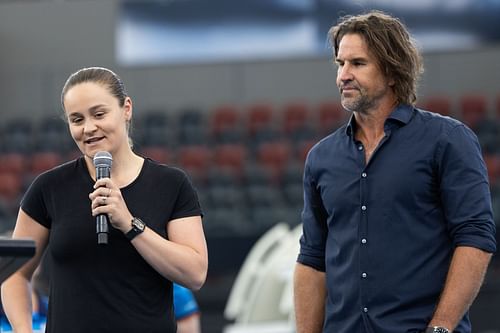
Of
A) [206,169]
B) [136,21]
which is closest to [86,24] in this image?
[136,21]

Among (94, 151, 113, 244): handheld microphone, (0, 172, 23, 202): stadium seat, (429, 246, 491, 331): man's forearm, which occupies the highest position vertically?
(94, 151, 113, 244): handheld microphone

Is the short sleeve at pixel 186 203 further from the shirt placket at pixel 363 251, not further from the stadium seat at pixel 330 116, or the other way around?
the stadium seat at pixel 330 116

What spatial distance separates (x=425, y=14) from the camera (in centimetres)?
1592

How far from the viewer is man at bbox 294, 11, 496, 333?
264cm

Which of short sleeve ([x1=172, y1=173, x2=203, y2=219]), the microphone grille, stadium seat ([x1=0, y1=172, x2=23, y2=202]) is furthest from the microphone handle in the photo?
stadium seat ([x1=0, y1=172, x2=23, y2=202])

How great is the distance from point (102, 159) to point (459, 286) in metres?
0.95

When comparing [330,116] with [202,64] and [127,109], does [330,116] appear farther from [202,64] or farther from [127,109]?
[127,109]

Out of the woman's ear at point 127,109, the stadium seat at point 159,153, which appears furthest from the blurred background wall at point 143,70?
the woman's ear at point 127,109

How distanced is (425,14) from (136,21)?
464cm

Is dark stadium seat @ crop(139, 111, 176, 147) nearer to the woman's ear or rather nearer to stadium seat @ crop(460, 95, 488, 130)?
stadium seat @ crop(460, 95, 488, 130)

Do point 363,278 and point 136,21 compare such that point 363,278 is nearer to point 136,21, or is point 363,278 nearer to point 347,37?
point 347,37

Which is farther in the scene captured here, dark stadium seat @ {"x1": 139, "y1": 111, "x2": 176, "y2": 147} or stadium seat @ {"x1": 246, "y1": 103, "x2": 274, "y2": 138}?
stadium seat @ {"x1": 246, "y1": 103, "x2": 274, "y2": 138}

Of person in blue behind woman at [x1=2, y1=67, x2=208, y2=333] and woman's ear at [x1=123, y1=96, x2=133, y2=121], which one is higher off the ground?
woman's ear at [x1=123, y1=96, x2=133, y2=121]

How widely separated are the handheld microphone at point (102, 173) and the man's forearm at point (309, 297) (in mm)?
617
